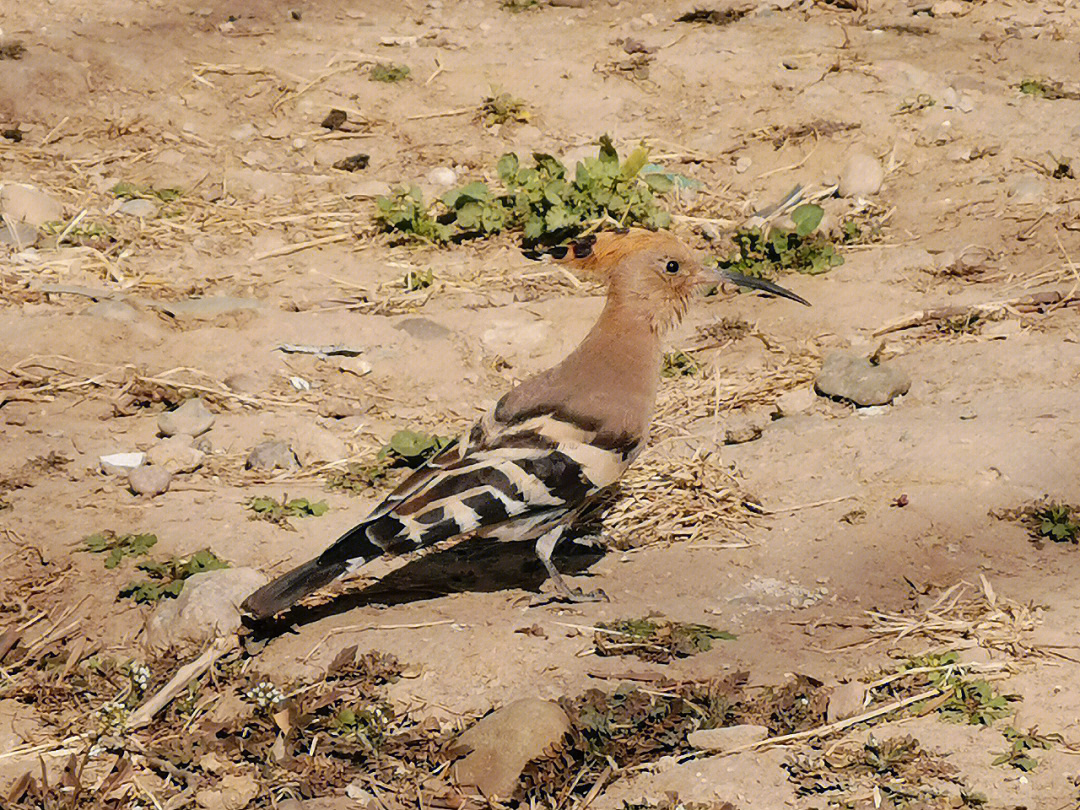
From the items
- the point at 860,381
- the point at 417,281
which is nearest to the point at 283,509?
the point at 417,281

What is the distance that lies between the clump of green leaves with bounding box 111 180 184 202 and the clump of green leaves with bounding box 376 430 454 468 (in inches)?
99.9

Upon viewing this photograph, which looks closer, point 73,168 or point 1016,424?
point 1016,424

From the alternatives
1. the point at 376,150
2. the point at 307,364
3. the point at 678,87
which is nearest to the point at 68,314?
the point at 307,364

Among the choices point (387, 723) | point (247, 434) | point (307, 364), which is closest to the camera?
point (387, 723)

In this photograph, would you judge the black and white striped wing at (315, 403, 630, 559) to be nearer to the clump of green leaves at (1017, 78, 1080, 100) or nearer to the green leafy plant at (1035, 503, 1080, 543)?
the green leafy plant at (1035, 503, 1080, 543)

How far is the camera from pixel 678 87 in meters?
7.38

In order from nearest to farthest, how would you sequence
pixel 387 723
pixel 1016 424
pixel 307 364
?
pixel 387 723
pixel 1016 424
pixel 307 364

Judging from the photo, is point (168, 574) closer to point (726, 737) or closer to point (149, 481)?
point (149, 481)

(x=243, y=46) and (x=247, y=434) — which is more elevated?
(x=243, y=46)

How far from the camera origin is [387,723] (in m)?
3.37

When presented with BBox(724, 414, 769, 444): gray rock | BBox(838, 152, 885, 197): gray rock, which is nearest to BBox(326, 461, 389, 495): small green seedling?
BBox(724, 414, 769, 444): gray rock

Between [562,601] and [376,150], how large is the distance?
12.3 ft

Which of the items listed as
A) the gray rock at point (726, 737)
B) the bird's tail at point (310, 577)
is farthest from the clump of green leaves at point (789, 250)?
the gray rock at point (726, 737)

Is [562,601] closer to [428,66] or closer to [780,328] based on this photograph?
[780,328]
